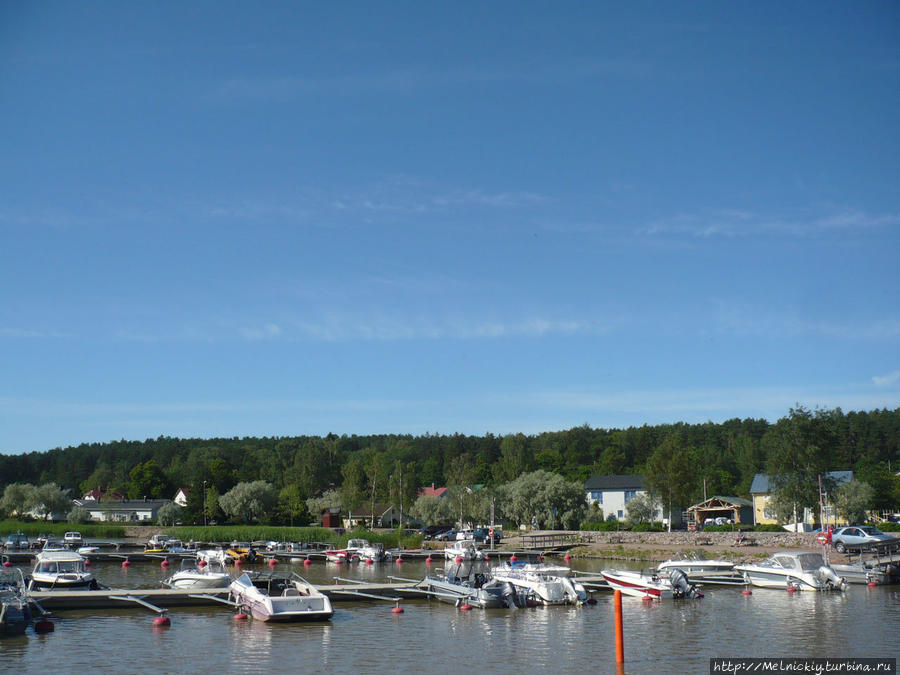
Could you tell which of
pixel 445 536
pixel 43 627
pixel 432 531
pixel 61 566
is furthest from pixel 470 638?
pixel 432 531

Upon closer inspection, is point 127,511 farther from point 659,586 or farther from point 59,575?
point 659,586

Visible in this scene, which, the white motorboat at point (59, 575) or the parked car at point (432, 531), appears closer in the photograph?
the white motorboat at point (59, 575)

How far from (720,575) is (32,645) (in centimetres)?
3572

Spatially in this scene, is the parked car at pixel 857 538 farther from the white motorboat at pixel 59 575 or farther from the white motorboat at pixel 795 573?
the white motorboat at pixel 59 575

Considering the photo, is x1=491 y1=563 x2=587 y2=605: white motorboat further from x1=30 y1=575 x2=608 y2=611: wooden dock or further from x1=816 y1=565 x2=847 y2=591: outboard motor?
x1=816 y1=565 x2=847 y2=591: outboard motor

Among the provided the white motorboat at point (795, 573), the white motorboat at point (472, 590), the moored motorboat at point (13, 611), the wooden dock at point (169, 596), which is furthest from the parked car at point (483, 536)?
the moored motorboat at point (13, 611)

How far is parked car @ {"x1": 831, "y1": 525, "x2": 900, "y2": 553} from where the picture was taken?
52.8 m

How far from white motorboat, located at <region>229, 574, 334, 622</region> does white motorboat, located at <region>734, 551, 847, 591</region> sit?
77.9 feet

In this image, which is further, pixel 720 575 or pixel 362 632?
pixel 720 575

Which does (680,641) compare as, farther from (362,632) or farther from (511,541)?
(511,541)

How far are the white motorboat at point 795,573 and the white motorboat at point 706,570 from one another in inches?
82.8

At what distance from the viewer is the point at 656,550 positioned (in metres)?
64.0

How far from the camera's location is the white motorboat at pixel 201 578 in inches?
1628

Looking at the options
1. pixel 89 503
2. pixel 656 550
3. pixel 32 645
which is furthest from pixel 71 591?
pixel 89 503
